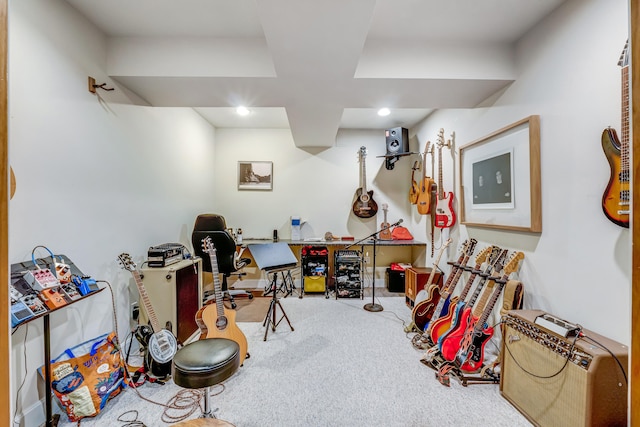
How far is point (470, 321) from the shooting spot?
210 cm

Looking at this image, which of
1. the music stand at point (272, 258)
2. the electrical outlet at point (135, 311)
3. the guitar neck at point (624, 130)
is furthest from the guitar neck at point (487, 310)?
the electrical outlet at point (135, 311)

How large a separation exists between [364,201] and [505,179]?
2312mm

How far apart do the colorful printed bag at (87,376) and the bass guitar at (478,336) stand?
2.53 m

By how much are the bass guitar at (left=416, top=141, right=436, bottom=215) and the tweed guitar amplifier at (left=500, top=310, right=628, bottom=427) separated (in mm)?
1971

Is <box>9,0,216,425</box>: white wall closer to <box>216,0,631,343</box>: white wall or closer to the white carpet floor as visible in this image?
the white carpet floor

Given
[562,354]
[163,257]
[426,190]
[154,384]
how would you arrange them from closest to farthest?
[562,354] < [154,384] < [163,257] < [426,190]

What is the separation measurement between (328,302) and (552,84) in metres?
3.27

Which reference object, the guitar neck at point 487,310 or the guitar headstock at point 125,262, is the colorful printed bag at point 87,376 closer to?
the guitar headstock at point 125,262

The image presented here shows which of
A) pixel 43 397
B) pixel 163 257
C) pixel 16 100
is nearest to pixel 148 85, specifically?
pixel 16 100

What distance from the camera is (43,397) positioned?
62.7 inches

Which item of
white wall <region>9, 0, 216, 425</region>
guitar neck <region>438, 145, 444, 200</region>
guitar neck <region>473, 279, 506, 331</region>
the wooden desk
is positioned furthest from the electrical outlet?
guitar neck <region>438, 145, 444, 200</region>

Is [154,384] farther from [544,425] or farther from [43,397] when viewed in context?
[544,425]

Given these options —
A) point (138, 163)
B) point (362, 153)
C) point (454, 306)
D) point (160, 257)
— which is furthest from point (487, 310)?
point (138, 163)

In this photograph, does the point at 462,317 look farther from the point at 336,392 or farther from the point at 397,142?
the point at 397,142
